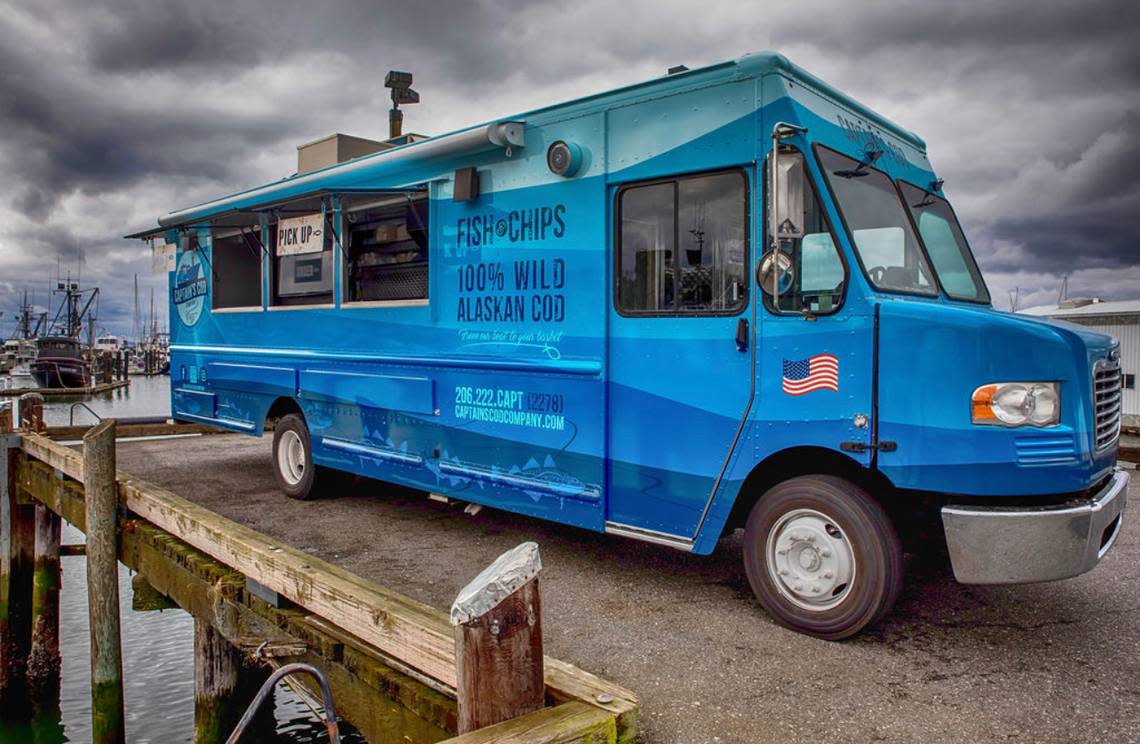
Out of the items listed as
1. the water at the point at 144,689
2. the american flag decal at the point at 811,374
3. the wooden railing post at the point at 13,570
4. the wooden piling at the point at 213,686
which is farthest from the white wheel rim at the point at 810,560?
the wooden railing post at the point at 13,570

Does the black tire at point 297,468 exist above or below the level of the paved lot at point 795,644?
above

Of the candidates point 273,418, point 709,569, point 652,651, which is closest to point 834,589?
point 652,651

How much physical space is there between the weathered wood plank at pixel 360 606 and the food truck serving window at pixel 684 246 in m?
2.29

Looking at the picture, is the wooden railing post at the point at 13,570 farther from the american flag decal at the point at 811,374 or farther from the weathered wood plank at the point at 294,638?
the american flag decal at the point at 811,374

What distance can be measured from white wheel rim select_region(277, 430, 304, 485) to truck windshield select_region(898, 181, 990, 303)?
19.4ft

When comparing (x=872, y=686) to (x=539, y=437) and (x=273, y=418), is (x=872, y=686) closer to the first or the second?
(x=539, y=437)

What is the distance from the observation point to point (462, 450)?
6371mm

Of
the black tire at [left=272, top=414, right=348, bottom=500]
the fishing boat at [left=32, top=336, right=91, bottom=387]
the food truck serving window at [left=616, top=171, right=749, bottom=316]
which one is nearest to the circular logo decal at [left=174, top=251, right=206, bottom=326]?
the black tire at [left=272, top=414, right=348, bottom=500]

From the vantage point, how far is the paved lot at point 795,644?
3498 mm

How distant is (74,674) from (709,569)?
8.15 m

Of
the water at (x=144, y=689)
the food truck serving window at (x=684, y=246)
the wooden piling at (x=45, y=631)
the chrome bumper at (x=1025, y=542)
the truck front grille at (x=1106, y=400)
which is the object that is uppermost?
the food truck serving window at (x=684, y=246)

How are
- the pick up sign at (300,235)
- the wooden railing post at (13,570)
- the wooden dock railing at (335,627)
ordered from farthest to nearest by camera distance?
the wooden railing post at (13,570) < the pick up sign at (300,235) < the wooden dock railing at (335,627)

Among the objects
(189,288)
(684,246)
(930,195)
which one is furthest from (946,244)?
(189,288)

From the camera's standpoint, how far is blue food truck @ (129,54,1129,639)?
4.04 metres
